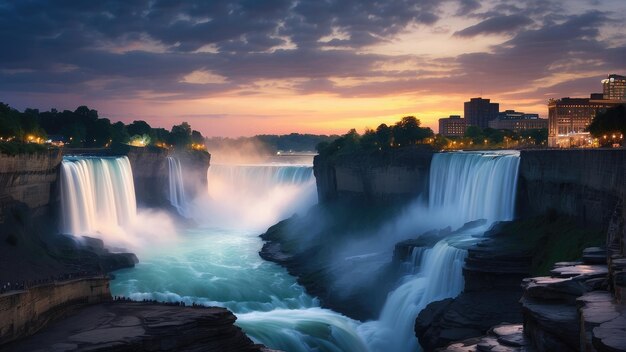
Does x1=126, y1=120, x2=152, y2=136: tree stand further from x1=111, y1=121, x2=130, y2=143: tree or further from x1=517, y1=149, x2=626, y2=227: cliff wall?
x1=517, y1=149, x2=626, y2=227: cliff wall

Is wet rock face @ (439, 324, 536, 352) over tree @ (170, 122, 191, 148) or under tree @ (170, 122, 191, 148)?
under

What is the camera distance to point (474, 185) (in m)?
55.2

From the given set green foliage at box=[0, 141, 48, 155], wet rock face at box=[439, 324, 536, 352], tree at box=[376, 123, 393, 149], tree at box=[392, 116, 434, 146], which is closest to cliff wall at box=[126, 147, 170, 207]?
green foliage at box=[0, 141, 48, 155]

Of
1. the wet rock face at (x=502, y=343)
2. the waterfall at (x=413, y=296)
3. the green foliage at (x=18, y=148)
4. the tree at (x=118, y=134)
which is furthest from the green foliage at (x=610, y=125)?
the tree at (x=118, y=134)

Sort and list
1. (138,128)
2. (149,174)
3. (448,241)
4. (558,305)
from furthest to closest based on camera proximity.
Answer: (138,128)
(149,174)
(448,241)
(558,305)

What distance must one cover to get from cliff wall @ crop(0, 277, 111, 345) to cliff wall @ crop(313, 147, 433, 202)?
3977 centimetres

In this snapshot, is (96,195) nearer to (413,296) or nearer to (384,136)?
(413,296)

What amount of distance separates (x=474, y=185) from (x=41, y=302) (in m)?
35.9

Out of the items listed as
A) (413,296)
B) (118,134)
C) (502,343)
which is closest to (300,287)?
(413,296)

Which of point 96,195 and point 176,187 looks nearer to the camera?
point 96,195

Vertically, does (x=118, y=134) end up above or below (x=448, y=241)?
above

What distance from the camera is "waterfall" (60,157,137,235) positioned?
214 ft

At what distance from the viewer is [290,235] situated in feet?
250

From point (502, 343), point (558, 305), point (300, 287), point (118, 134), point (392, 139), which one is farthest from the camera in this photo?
point (118, 134)
